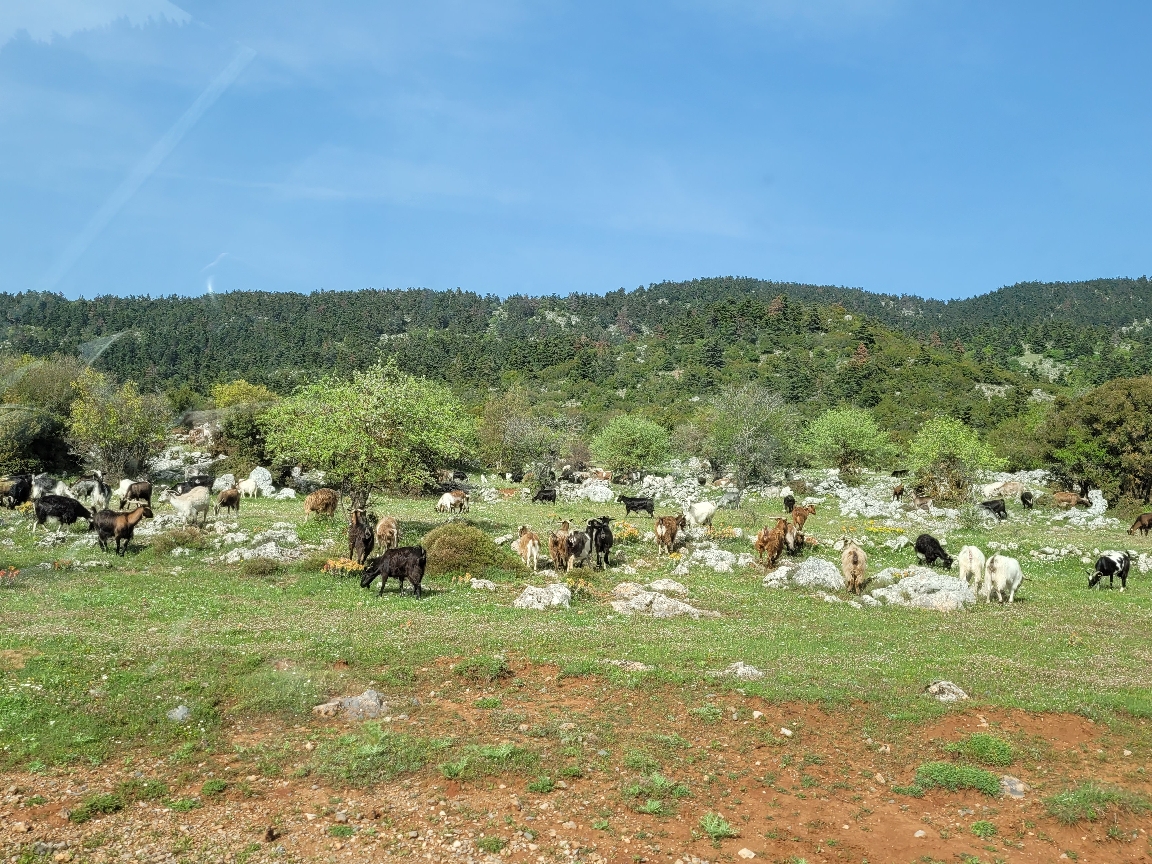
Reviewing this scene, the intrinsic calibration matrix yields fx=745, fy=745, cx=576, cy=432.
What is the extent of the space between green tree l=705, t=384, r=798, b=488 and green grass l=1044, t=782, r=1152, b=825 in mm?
44478

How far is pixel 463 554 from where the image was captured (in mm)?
22469

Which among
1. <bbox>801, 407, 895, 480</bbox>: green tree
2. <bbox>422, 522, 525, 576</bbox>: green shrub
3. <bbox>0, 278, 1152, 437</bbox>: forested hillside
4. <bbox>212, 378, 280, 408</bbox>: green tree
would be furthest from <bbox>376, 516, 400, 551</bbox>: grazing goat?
<bbox>0, 278, 1152, 437</bbox>: forested hillside

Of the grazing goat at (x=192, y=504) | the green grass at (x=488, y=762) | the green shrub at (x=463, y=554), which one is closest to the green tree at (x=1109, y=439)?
the green shrub at (x=463, y=554)

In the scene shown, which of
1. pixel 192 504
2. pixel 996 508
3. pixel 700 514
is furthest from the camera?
pixel 996 508

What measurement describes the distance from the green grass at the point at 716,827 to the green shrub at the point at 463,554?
1362 centimetres

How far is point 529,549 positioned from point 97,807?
15.1 metres

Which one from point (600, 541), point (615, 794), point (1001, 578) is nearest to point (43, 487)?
point (600, 541)

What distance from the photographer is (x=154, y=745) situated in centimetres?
1061

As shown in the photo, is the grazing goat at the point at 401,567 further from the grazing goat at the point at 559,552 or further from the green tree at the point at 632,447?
the green tree at the point at 632,447

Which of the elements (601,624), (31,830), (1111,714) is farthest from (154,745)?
(1111,714)

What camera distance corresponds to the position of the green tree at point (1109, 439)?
46562 mm

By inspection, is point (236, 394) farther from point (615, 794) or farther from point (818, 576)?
point (615, 794)

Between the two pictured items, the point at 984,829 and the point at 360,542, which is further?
the point at 360,542

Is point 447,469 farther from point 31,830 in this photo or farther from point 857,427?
point 31,830
